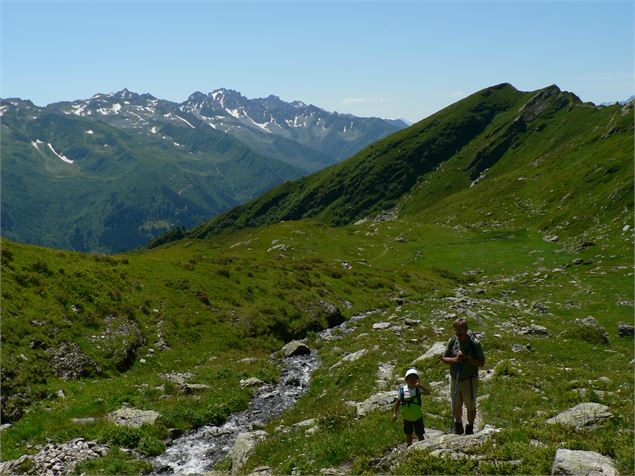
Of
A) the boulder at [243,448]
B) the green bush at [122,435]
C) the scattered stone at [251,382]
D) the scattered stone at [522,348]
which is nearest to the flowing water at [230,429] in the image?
the scattered stone at [251,382]

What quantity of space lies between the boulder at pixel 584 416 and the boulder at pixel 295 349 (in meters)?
22.5

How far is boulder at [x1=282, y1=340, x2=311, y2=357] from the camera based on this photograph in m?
35.4

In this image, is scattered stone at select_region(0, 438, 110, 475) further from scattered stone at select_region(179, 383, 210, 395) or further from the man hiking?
the man hiking

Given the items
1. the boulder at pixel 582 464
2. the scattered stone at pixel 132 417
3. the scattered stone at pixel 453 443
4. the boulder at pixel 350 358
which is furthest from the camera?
the boulder at pixel 350 358

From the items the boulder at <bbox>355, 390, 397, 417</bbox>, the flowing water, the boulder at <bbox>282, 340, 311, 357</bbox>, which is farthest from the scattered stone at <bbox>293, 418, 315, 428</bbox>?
the boulder at <bbox>282, 340, 311, 357</bbox>

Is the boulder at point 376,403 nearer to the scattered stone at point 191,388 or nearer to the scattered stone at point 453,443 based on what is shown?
the scattered stone at point 453,443

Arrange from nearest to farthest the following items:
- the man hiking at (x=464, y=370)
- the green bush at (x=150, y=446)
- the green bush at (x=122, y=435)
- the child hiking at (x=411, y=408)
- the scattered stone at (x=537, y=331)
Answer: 1. the child hiking at (x=411, y=408)
2. the man hiking at (x=464, y=370)
3. the green bush at (x=150, y=446)
4. the green bush at (x=122, y=435)
5. the scattered stone at (x=537, y=331)

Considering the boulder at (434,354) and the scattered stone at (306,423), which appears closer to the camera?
the scattered stone at (306,423)

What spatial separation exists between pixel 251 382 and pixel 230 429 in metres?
5.82

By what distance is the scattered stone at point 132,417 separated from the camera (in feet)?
71.6

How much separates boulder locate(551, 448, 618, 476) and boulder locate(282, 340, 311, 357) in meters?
25.6

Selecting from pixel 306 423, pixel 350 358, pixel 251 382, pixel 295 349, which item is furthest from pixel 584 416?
pixel 295 349

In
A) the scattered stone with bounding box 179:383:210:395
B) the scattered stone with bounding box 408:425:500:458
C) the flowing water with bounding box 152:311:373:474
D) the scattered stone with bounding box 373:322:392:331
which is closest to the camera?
the scattered stone with bounding box 408:425:500:458

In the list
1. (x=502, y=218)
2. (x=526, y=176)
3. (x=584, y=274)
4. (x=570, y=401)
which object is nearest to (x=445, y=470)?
(x=570, y=401)
